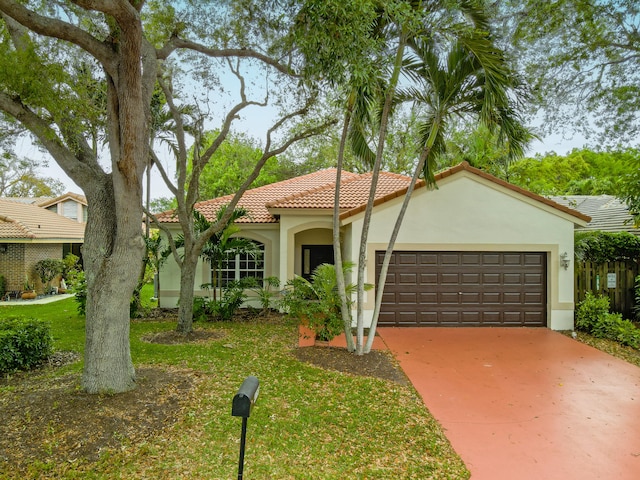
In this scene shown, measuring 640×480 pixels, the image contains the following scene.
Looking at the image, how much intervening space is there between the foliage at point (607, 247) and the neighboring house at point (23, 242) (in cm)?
2152

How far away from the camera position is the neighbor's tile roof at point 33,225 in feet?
58.2

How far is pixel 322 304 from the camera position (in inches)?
339

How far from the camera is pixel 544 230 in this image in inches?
454

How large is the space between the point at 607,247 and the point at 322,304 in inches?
373

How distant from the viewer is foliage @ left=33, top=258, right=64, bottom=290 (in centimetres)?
1911

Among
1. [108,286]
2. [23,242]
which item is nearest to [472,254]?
[108,286]

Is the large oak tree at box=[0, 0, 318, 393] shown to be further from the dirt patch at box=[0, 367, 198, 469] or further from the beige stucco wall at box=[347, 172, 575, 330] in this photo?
the beige stucco wall at box=[347, 172, 575, 330]

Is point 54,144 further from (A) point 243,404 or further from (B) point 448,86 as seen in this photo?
(B) point 448,86

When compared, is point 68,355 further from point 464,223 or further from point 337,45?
point 464,223

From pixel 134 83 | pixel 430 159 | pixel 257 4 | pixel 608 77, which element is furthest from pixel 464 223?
pixel 134 83

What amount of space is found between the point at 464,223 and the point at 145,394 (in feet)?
30.3

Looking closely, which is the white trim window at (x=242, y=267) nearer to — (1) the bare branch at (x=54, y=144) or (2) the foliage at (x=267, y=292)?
(2) the foliage at (x=267, y=292)

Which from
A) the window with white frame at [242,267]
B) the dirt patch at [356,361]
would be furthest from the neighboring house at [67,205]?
the dirt patch at [356,361]

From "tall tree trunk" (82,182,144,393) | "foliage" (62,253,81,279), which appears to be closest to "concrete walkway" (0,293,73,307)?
"foliage" (62,253,81,279)
